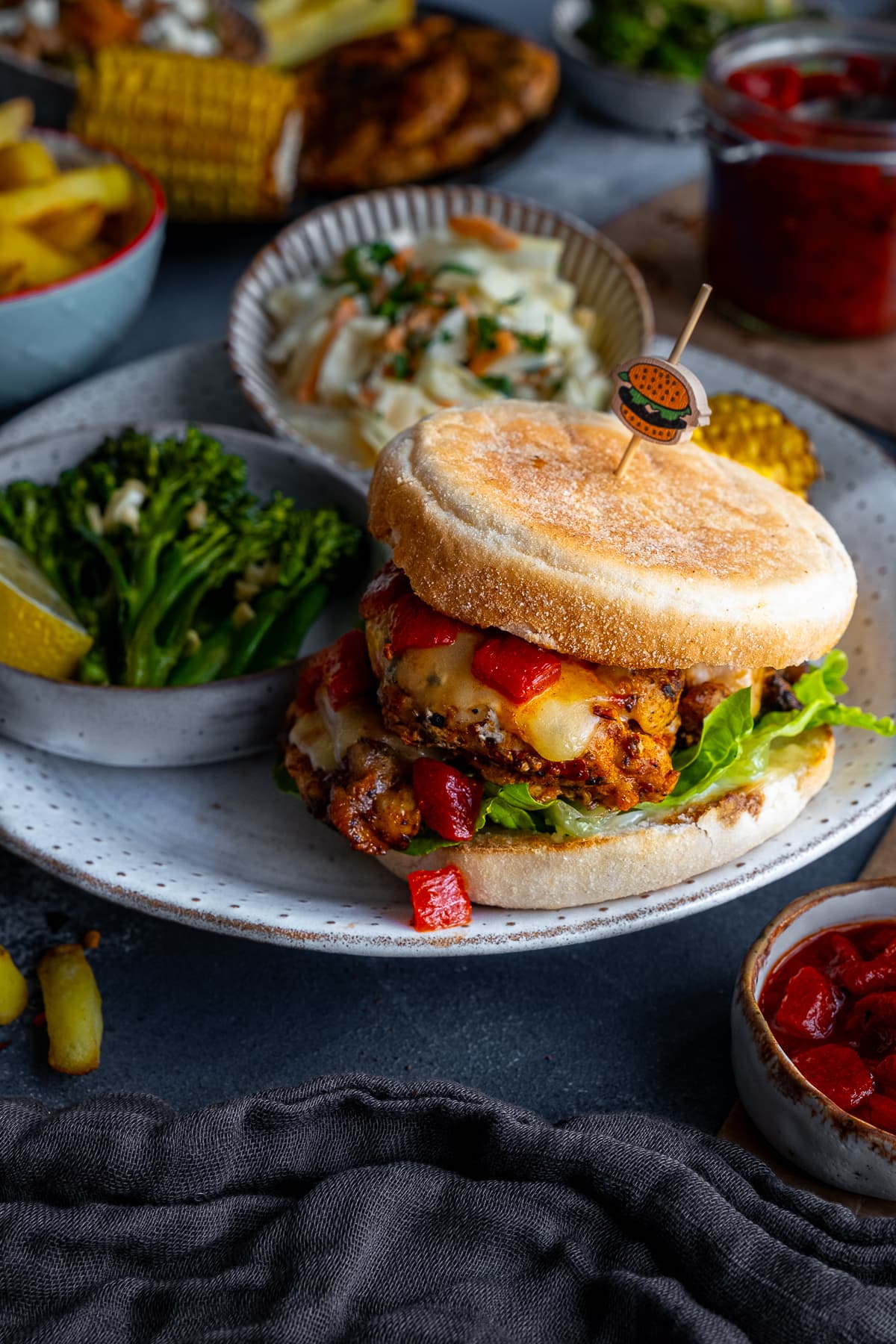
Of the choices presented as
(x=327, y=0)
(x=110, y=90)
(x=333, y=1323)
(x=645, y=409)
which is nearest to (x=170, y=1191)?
(x=333, y=1323)

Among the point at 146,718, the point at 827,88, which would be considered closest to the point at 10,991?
the point at 146,718

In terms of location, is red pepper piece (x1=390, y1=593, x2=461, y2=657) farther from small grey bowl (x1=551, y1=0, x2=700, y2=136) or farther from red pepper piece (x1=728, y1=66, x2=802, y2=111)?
small grey bowl (x1=551, y1=0, x2=700, y2=136)

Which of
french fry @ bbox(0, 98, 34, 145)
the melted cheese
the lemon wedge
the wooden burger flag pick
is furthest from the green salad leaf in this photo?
french fry @ bbox(0, 98, 34, 145)

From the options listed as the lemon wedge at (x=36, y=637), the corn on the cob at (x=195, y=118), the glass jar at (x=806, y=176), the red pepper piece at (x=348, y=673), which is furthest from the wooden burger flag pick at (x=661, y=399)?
the corn on the cob at (x=195, y=118)

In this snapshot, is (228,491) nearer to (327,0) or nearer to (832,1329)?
(832,1329)

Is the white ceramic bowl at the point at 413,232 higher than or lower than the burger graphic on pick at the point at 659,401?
lower

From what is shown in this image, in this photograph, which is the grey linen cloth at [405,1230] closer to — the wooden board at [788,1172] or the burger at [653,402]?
the wooden board at [788,1172]
